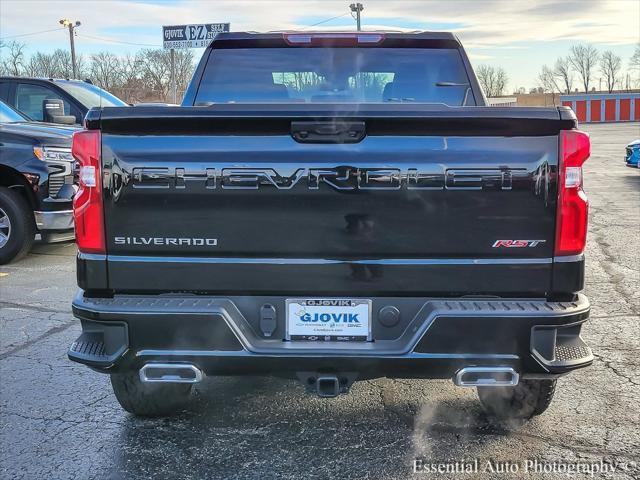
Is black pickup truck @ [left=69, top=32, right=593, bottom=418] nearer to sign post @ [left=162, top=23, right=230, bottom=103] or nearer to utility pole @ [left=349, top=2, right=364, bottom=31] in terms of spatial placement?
sign post @ [left=162, top=23, right=230, bottom=103]

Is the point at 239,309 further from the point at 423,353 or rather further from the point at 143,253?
the point at 423,353

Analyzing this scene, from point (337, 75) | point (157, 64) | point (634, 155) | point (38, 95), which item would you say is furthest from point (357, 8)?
point (337, 75)

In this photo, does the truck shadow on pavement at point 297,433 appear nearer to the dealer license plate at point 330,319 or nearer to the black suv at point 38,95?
the dealer license plate at point 330,319

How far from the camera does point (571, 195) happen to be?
2.64 meters

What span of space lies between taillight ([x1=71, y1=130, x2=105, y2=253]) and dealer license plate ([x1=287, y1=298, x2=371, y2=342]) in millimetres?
859

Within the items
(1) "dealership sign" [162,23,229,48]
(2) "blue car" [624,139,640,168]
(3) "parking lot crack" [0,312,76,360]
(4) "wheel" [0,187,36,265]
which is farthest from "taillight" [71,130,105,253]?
(1) "dealership sign" [162,23,229,48]

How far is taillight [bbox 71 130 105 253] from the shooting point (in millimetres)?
2697

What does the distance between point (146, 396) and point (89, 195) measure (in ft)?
4.04

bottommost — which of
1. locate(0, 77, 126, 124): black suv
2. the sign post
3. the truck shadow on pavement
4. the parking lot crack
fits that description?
the truck shadow on pavement

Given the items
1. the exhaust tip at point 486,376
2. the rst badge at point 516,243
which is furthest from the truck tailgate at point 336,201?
the exhaust tip at point 486,376

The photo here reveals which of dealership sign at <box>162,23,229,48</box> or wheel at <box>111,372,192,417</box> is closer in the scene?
wheel at <box>111,372,192,417</box>

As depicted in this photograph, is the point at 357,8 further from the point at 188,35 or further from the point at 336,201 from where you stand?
the point at 336,201

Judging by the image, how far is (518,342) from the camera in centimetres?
266

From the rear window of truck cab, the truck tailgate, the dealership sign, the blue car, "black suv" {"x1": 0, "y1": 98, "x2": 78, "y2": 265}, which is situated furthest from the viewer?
the dealership sign
